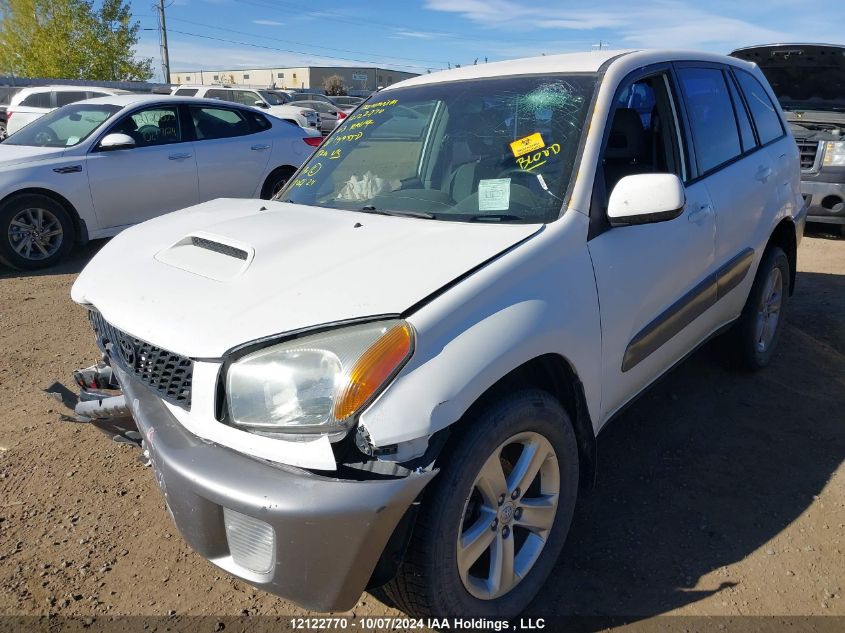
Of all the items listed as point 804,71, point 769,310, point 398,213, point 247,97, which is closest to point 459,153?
point 398,213

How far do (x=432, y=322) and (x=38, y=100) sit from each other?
16495 millimetres

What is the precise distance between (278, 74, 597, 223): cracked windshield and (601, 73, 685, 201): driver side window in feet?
1.20

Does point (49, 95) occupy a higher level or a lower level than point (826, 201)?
higher

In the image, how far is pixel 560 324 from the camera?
2.19 metres

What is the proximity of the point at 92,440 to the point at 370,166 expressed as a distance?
196 centimetres

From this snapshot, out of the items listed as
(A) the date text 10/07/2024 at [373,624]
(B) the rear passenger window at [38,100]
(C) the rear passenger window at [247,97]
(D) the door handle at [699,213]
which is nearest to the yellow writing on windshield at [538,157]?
(D) the door handle at [699,213]

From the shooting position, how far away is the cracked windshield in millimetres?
2582

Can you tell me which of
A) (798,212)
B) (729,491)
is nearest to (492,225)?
(729,491)

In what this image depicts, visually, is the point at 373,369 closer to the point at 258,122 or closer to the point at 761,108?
the point at 761,108

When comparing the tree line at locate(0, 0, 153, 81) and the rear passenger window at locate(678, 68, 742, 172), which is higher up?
the tree line at locate(0, 0, 153, 81)

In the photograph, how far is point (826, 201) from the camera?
7773 mm

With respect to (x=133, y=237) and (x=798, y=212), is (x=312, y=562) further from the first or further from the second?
(x=798, y=212)

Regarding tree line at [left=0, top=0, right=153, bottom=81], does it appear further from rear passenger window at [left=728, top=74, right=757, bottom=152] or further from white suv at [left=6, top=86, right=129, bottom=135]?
rear passenger window at [left=728, top=74, right=757, bottom=152]

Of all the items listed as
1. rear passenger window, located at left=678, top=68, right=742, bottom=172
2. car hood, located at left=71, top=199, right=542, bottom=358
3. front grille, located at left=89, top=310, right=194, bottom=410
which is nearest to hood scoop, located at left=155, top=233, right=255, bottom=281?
car hood, located at left=71, top=199, right=542, bottom=358
